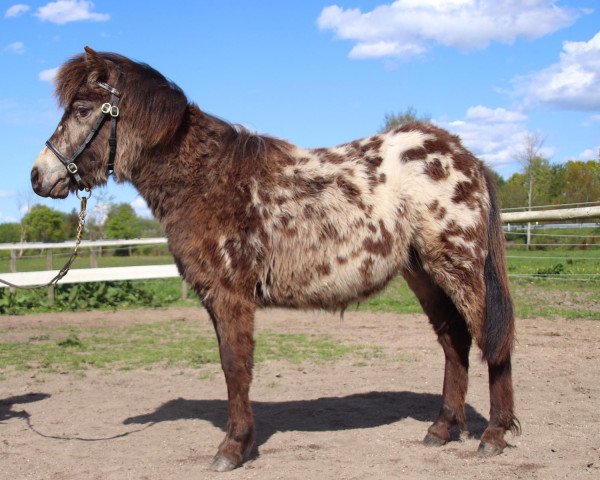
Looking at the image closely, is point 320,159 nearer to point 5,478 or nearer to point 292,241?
point 292,241

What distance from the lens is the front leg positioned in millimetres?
4430

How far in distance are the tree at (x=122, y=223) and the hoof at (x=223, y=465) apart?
39.2 meters

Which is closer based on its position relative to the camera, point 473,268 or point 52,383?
point 473,268

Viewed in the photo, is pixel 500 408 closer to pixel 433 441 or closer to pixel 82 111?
pixel 433 441

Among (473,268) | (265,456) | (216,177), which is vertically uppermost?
(216,177)

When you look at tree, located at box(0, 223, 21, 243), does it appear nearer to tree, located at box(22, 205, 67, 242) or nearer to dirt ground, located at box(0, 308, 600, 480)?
tree, located at box(22, 205, 67, 242)

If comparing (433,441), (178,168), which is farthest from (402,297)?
(178,168)

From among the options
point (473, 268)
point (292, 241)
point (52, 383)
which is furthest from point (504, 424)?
point (52, 383)

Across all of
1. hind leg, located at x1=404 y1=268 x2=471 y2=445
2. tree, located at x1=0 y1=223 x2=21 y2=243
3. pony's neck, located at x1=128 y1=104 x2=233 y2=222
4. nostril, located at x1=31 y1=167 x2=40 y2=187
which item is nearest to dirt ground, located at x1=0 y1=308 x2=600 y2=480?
hind leg, located at x1=404 y1=268 x2=471 y2=445

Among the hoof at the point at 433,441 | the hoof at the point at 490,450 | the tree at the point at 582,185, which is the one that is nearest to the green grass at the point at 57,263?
the hoof at the point at 433,441

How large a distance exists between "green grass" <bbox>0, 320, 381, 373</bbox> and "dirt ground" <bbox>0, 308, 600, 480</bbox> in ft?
1.19

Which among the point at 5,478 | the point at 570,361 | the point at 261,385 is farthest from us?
the point at 570,361

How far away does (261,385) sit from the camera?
22.0 ft

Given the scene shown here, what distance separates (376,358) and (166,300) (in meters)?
7.10
